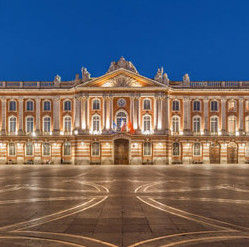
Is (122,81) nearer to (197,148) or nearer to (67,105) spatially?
(67,105)

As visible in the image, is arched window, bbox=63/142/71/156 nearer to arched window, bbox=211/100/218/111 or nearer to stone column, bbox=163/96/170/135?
stone column, bbox=163/96/170/135

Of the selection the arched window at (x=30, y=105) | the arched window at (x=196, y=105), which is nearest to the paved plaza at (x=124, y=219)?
the arched window at (x=196, y=105)

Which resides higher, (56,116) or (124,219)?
(56,116)

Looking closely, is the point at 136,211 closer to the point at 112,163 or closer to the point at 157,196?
the point at 157,196

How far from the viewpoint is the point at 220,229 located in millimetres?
9227

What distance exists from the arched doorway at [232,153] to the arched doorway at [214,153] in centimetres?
175

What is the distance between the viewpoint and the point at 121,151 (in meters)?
51.6

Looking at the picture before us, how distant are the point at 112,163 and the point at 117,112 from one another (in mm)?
8934

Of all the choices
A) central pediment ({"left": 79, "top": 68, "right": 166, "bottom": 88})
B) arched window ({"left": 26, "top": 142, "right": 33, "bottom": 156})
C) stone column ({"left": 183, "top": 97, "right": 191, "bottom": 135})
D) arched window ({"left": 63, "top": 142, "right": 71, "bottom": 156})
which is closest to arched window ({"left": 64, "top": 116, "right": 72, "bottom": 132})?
arched window ({"left": 63, "top": 142, "right": 71, "bottom": 156})

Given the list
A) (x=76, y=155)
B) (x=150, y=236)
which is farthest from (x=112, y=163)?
(x=150, y=236)

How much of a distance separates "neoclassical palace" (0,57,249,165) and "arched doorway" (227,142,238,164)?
6.7 inches

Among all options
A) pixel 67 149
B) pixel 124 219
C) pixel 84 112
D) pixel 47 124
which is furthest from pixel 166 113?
pixel 124 219

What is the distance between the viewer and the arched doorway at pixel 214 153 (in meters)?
53.3

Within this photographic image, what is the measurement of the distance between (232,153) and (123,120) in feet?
67.0
